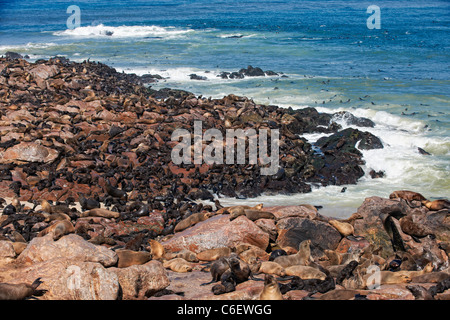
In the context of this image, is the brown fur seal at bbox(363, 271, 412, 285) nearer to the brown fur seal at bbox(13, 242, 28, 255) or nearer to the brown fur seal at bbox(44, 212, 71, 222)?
the brown fur seal at bbox(13, 242, 28, 255)

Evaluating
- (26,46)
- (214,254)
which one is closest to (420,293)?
(214,254)

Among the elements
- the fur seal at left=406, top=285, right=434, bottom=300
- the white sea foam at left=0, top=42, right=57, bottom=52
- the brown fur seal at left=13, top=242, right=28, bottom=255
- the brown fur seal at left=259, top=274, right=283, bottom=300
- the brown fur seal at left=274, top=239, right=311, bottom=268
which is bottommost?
the brown fur seal at left=274, top=239, right=311, bottom=268

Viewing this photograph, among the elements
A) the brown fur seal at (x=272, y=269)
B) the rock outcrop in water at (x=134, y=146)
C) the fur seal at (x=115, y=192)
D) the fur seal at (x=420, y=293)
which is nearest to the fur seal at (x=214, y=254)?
the brown fur seal at (x=272, y=269)

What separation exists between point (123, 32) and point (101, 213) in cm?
5214

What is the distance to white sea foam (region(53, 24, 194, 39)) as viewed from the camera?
2251 inches

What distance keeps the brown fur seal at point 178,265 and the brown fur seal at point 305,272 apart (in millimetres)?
1895

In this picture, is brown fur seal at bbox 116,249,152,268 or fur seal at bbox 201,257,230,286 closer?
fur seal at bbox 201,257,230,286

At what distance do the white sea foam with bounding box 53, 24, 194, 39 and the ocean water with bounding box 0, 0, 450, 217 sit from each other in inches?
5.4

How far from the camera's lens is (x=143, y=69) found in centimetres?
3638

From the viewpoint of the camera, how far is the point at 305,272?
798cm

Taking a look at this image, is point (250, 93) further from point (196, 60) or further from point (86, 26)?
point (86, 26)

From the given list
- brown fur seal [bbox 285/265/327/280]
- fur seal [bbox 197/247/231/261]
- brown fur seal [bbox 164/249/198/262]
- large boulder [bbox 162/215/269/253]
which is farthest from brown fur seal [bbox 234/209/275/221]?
brown fur seal [bbox 285/265/327/280]

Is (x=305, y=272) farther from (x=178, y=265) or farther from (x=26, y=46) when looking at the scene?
(x=26, y=46)
